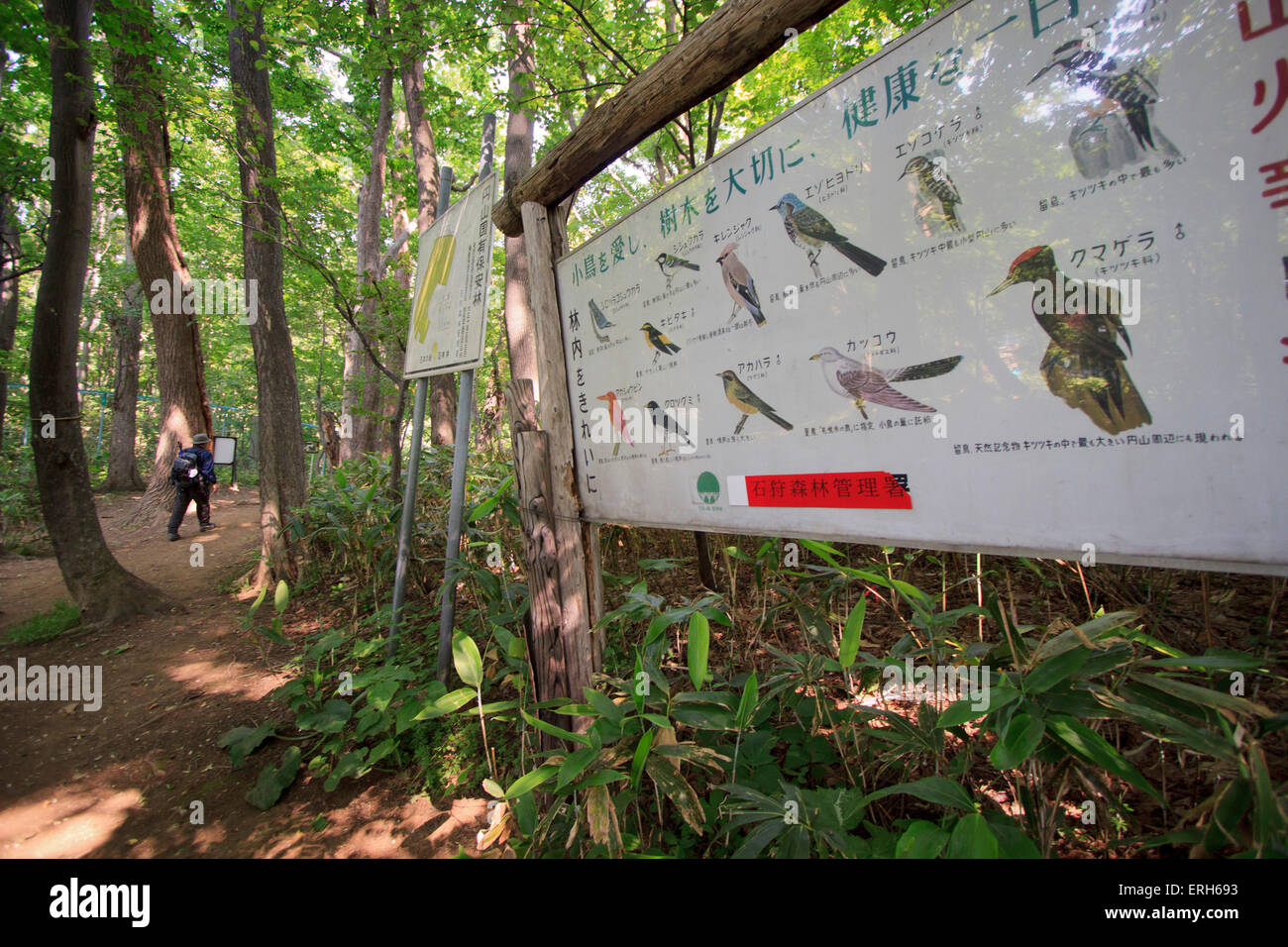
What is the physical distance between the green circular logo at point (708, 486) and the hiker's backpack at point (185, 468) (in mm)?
7390

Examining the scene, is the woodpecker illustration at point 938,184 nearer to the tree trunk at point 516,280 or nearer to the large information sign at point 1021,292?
the large information sign at point 1021,292

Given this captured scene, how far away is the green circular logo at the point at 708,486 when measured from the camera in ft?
5.27

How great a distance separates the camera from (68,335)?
417 centimetres

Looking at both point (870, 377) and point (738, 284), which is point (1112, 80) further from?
point (738, 284)

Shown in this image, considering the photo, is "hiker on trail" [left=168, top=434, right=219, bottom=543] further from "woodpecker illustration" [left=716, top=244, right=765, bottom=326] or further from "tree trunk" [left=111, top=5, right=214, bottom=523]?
"woodpecker illustration" [left=716, top=244, right=765, bottom=326]

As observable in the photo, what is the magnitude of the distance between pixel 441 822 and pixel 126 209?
7.32 m

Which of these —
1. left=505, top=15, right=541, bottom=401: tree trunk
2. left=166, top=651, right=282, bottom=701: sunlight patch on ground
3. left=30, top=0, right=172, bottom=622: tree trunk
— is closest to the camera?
left=166, top=651, right=282, bottom=701: sunlight patch on ground

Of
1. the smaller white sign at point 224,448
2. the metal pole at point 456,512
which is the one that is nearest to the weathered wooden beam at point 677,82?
the metal pole at point 456,512

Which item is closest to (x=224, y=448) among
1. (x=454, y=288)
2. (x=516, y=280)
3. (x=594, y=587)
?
(x=516, y=280)

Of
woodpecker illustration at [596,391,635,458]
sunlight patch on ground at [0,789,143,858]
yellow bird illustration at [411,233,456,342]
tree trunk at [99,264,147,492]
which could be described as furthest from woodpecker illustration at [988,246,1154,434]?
tree trunk at [99,264,147,492]

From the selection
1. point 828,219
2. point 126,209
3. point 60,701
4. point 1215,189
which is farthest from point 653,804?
point 126,209

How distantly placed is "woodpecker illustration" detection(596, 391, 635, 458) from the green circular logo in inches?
14.4

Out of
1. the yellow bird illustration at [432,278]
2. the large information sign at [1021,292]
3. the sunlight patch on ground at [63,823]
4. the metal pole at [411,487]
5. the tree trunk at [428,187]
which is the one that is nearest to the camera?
the large information sign at [1021,292]

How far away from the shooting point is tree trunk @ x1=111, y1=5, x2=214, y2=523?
4.80 m
